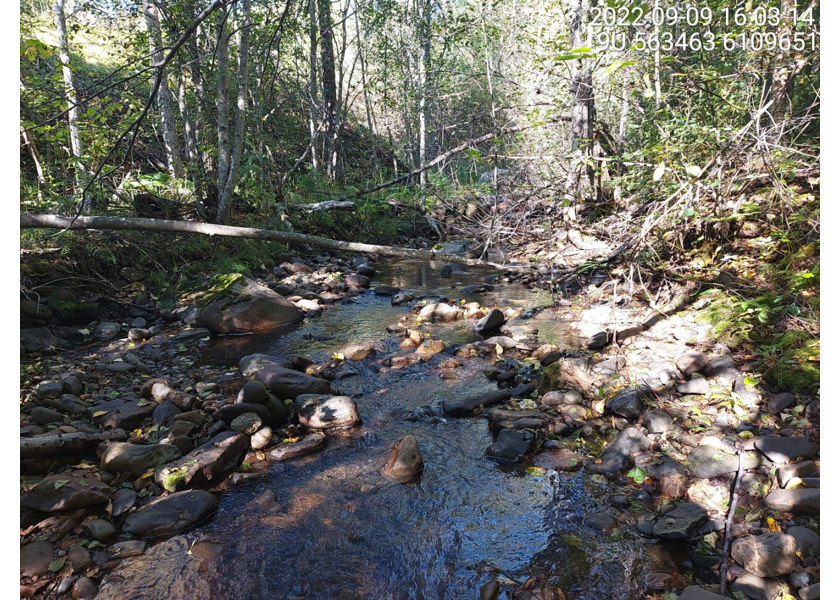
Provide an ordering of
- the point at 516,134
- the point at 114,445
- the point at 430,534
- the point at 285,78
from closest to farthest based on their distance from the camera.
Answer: the point at 430,534, the point at 114,445, the point at 516,134, the point at 285,78

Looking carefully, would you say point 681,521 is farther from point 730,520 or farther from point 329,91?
point 329,91

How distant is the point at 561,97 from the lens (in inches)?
394

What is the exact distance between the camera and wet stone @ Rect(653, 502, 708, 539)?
3150 mm

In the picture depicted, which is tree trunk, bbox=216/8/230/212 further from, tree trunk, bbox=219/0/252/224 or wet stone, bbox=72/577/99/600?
wet stone, bbox=72/577/99/600

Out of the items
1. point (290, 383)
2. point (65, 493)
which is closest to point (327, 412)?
→ point (290, 383)

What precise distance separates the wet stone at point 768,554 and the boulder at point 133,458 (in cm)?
420

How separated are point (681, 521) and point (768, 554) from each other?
1.78 feet

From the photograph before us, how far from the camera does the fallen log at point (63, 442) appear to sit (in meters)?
3.80

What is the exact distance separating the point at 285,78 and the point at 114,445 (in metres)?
16.5

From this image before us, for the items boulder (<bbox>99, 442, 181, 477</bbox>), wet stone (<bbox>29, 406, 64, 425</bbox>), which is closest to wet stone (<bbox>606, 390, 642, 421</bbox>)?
boulder (<bbox>99, 442, 181, 477</bbox>)

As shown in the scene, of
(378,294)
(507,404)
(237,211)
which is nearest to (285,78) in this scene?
(237,211)

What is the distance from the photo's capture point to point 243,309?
792cm

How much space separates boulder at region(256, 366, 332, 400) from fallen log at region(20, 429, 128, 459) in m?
1.45

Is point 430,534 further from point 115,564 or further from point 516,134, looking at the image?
point 516,134
